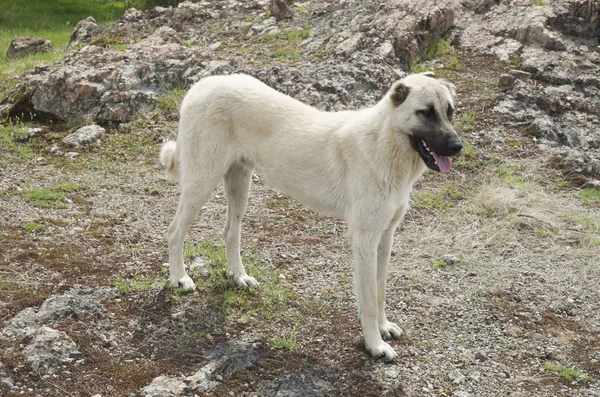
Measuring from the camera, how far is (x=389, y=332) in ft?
17.6


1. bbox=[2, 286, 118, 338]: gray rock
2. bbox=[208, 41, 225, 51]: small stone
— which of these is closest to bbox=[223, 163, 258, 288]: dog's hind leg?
bbox=[2, 286, 118, 338]: gray rock

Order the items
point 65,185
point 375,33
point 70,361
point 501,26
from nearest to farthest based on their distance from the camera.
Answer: point 70,361 → point 65,185 → point 375,33 → point 501,26

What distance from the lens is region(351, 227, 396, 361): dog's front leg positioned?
195 inches

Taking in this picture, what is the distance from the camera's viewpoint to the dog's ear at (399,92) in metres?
4.80

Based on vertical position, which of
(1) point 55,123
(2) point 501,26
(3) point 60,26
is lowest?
(3) point 60,26

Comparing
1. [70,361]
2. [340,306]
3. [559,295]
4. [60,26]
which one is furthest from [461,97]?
[60,26]

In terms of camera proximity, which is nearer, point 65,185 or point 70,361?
point 70,361

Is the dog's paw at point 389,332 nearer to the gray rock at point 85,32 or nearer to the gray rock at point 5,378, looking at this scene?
the gray rock at point 5,378

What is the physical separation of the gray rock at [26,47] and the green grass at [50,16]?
1.14 feet

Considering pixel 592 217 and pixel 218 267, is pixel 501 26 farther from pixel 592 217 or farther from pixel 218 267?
pixel 218 267

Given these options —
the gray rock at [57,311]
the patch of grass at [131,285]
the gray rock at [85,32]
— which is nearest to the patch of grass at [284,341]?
the patch of grass at [131,285]

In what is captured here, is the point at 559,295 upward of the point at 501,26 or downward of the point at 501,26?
downward

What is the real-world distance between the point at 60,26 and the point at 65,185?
56.4 feet

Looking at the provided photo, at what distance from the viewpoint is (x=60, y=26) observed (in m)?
23.1
